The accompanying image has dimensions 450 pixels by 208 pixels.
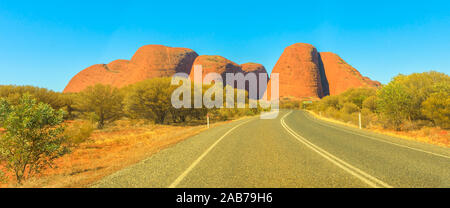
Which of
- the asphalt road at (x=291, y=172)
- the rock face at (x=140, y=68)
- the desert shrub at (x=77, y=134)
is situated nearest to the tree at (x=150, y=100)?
the desert shrub at (x=77, y=134)

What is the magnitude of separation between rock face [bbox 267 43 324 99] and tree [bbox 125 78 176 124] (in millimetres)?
86447

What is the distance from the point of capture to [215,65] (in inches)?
3967

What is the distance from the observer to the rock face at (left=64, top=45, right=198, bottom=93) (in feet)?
324

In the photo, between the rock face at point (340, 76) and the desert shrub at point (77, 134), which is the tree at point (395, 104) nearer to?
the desert shrub at point (77, 134)

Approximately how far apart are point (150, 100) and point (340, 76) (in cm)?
10782

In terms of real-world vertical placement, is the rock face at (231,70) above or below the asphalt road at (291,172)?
above

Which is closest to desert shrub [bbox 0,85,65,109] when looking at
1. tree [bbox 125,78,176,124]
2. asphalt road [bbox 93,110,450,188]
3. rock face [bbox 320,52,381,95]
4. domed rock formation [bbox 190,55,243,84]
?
tree [bbox 125,78,176,124]

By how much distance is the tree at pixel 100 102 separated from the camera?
21.7 metres

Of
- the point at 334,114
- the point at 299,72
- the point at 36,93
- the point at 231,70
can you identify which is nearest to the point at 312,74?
the point at 299,72

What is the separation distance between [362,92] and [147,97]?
35744mm

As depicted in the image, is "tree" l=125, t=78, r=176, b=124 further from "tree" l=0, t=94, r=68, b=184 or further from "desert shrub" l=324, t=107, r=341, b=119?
"desert shrub" l=324, t=107, r=341, b=119

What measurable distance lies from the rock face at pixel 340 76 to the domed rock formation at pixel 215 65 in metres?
A: 52.6

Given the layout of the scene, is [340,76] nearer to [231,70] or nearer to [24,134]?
[231,70]
